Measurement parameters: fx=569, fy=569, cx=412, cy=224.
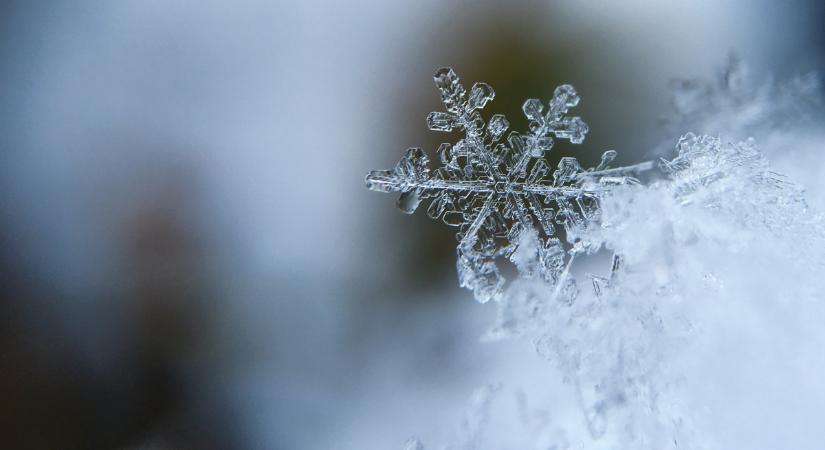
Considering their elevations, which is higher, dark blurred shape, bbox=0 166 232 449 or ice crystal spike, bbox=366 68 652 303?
ice crystal spike, bbox=366 68 652 303

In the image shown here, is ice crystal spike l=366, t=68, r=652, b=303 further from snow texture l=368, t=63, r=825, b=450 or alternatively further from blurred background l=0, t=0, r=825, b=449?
blurred background l=0, t=0, r=825, b=449

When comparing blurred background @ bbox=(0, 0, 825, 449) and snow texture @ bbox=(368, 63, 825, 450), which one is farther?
blurred background @ bbox=(0, 0, 825, 449)

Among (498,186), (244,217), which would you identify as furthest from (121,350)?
(498,186)

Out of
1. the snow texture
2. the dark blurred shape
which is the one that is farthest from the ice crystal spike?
the dark blurred shape

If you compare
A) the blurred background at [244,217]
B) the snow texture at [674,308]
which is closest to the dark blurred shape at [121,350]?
the blurred background at [244,217]

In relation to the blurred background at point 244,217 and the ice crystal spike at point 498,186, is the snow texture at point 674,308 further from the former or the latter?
the blurred background at point 244,217

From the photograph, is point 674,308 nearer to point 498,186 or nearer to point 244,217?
point 498,186
